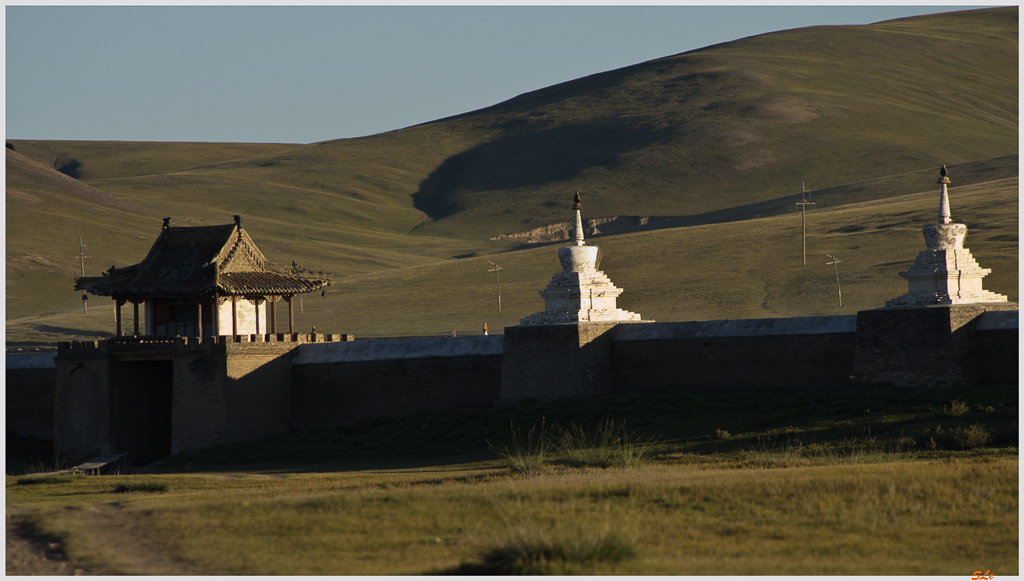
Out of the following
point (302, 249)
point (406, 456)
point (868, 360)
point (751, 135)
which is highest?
point (751, 135)

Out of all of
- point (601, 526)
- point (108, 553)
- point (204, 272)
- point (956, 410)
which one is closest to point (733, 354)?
point (956, 410)

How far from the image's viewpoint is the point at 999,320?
25875mm

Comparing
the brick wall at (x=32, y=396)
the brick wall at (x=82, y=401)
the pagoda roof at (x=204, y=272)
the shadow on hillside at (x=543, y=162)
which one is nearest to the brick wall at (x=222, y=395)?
the pagoda roof at (x=204, y=272)

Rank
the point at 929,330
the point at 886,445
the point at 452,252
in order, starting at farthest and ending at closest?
the point at 452,252 → the point at 929,330 → the point at 886,445

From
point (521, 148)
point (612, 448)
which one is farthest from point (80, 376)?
point (521, 148)

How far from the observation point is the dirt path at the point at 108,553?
13.8m

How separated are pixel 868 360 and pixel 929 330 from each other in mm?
1620

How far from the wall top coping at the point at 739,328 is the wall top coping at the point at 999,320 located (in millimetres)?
3014

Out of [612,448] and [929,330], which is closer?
[612,448]

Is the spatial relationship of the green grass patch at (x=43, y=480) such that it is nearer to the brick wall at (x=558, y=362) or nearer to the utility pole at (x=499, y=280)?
the brick wall at (x=558, y=362)

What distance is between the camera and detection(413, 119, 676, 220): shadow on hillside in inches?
7047

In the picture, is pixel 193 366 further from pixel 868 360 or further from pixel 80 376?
pixel 868 360

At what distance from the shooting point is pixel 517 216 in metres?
164

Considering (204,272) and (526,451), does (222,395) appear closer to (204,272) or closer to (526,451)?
(204,272)
